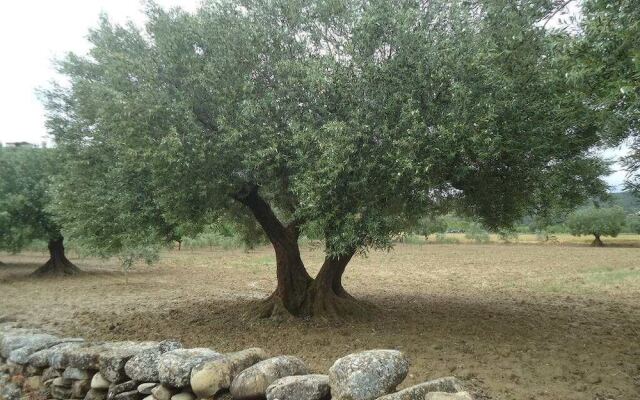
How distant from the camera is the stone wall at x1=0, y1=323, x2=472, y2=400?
5084mm

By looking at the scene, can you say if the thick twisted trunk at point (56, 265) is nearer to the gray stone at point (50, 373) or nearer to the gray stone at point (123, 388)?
the gray stone at point (50, 373)

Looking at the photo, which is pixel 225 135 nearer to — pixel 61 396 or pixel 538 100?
pixel 61 396

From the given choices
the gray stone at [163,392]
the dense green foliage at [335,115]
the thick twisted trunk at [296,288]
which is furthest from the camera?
the thick twisted trunk at [296,288]

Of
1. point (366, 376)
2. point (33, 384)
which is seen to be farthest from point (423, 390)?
point (33, 384)

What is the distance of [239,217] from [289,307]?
398 centimetres

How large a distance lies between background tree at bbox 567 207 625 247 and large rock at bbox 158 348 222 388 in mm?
65432

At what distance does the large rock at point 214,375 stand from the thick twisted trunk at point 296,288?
290 inches

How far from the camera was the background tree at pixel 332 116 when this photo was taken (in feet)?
29.2

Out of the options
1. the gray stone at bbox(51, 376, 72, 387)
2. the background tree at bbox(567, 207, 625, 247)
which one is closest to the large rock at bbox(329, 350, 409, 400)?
the gray stone at bbox(51, 376, 72, 387)

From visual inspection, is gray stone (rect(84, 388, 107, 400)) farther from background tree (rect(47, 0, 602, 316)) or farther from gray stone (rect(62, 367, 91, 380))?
background tree (rect(47, 0, 602, 316))

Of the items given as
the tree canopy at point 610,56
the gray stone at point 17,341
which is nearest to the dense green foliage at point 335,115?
the tree canopy at point 610,56

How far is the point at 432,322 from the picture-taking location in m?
13.1

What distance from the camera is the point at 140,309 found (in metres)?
16.5

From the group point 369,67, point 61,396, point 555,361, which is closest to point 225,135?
point 369,67
